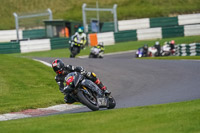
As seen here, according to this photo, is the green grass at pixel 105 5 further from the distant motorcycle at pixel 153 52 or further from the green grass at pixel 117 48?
the distant motorcycle at pixel 153 52

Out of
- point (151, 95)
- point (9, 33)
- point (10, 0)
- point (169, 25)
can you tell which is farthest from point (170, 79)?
point (10, 0)

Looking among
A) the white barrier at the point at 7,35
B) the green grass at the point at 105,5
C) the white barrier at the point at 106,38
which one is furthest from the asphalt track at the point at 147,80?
the green grass at the point at 105,5

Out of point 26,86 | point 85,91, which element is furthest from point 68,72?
point 26,86

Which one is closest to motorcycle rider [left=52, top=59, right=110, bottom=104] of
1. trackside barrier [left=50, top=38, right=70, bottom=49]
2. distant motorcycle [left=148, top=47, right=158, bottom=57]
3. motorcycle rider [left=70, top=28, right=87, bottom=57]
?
motorcycle rider [left=70, top=28, right=87, bottom=57]

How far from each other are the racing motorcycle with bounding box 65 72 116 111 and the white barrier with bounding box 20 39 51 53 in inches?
950

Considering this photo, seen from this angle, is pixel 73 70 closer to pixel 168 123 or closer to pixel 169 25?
pixel 168 123

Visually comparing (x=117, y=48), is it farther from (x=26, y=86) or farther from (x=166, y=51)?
(x=26, y=86)

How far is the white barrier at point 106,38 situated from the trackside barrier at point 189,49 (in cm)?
850

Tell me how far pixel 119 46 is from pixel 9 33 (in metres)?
13.3

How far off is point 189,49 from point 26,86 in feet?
48.1

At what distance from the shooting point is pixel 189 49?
28219 mm

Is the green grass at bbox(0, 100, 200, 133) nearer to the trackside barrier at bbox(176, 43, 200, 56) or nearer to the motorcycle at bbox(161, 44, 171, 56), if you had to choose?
the trackside barrier at bbox(176, 43, 200, 56)

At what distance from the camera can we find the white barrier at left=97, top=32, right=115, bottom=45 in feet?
120

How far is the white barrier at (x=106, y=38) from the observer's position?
36688mm
